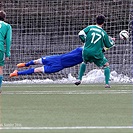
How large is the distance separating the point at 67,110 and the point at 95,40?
5.39 metres

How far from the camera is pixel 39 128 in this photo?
29.2ft

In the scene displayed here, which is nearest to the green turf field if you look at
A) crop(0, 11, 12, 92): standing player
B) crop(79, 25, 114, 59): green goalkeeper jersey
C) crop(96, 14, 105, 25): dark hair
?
crop(0, 11, 12, 92): standing player

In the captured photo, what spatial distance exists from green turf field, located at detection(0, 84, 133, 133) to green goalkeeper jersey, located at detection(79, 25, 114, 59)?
101cm

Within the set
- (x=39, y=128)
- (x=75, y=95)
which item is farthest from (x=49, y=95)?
(x=39, y=128)

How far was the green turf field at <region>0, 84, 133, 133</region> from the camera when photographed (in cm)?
898

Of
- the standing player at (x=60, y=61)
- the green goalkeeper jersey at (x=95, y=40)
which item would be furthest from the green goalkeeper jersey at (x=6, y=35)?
the standing player at (x=60, y=61)

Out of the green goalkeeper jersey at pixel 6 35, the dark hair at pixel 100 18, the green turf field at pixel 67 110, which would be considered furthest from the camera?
the dark hair at pixel 100 18

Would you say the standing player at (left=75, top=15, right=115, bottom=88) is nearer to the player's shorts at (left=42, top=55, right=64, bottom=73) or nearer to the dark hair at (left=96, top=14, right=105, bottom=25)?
the dark hair at (left=96, top=14, right=105, bottom=25)

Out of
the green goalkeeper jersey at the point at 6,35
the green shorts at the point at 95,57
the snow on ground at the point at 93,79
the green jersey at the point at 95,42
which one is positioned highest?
the green goalkeeper jersey at the point at 6,35

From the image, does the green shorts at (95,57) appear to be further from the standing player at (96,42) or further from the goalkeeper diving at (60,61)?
the goalkeeper diving at (60,61)

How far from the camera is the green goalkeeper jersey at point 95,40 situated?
635 inches

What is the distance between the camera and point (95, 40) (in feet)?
53.5

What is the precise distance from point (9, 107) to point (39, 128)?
2.70 m

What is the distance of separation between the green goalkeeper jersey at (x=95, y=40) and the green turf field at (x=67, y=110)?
1013mm
